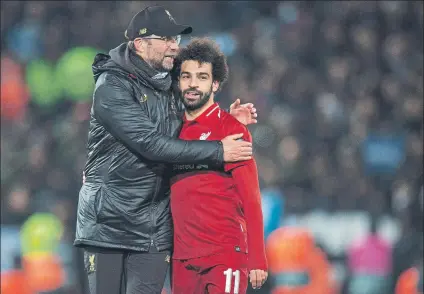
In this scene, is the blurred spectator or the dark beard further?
the blurred spectator

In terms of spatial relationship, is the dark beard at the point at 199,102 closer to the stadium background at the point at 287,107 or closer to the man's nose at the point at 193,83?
the man's nose at the point at 193,83

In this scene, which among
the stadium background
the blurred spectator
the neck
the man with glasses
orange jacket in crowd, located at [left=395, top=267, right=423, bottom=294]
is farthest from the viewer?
the stadium background

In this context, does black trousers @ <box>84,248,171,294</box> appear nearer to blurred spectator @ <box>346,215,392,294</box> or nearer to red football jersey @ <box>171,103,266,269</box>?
red football jersey @ <box>171,103,266,269</box>

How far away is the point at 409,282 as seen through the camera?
27.3 feet

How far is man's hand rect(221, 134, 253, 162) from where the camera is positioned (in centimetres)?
485

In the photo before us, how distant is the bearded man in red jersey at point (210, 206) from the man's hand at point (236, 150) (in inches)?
2.3

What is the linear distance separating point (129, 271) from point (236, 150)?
0.81 metres

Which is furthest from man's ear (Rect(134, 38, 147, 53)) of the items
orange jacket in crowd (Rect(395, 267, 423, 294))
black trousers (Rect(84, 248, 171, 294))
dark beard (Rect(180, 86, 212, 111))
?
orange jacket in crowd (Rect(395, 267, 423, 294))

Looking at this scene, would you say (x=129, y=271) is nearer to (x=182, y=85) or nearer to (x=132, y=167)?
(x=132, y=167)

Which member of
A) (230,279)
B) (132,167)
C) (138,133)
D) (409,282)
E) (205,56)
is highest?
(205,56)

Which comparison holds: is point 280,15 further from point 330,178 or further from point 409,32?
point 330,178

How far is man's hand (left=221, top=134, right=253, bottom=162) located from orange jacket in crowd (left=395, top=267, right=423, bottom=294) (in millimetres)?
3378

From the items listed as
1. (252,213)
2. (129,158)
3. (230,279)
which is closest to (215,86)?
(129,158)

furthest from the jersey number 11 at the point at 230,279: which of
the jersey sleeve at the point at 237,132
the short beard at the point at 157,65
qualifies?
the short beard at the point at 157,65
